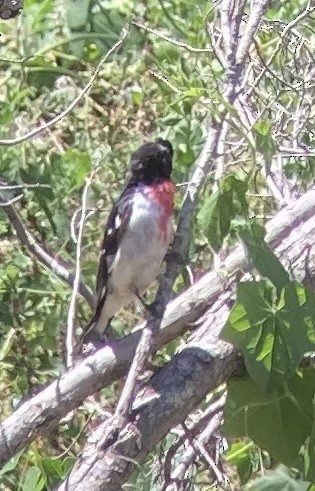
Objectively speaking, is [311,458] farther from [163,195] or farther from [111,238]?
[111,238]

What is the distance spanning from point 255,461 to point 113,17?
1731mm

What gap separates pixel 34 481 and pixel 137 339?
0.55 metres

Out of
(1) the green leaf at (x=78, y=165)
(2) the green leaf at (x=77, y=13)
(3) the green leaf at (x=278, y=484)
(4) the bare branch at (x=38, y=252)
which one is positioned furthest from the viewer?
(2) the green leaf at (x=77, y=13)

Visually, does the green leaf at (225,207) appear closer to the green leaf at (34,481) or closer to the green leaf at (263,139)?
the green leaf at (263,139)

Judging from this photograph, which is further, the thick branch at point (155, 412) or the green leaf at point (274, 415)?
the green leaf at point (274, 415)

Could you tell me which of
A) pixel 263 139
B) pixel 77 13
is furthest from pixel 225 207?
pixel 77 13

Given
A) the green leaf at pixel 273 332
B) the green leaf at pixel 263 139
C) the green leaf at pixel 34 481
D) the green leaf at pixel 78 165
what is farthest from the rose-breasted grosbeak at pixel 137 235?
the green leaf at pixel 273 332

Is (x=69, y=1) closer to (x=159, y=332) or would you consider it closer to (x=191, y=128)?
(x=191, y=128)

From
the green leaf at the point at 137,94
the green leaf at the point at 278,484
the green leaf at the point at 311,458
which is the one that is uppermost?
the green leaf at the point at 137,94

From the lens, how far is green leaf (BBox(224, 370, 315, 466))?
1.66 meters

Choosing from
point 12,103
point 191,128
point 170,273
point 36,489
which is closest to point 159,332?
point 170,273

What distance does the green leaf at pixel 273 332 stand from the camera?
1.54 m

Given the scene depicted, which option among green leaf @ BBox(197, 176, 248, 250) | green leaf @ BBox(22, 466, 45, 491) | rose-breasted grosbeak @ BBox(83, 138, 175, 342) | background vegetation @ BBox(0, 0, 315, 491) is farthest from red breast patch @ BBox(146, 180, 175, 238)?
green leaf @ BBox(22, 466, 45, 491)

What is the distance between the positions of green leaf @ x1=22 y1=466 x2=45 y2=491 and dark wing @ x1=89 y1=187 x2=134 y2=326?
1.66ft
